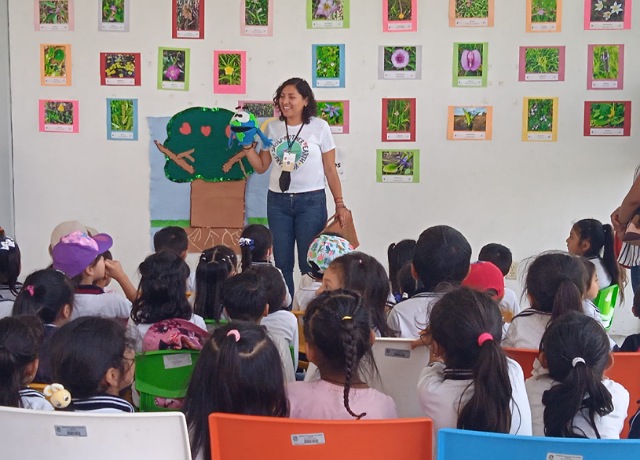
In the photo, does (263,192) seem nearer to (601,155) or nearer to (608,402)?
(601,155)

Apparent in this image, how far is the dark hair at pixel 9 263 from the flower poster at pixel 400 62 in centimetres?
244

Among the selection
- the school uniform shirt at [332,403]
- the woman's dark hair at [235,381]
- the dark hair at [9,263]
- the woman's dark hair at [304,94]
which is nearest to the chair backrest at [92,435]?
the woman's dark hair at [235,381]

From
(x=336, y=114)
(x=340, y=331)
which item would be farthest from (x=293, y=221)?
(x=340, y=331)

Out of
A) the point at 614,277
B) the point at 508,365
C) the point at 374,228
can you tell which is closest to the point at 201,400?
the point at 508,365

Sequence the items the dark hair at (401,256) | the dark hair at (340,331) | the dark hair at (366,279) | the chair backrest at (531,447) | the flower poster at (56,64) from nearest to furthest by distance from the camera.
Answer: the chair backrest at (531,447) < the dark hair at (340,331) < the dark hair at (366,279) < the dark hair at (401,256) < the flower poster at (56,64)

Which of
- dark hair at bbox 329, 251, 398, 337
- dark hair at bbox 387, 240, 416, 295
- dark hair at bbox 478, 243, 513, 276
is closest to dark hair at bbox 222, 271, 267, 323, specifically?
dark hair at bbox 329, 251, 398, 337

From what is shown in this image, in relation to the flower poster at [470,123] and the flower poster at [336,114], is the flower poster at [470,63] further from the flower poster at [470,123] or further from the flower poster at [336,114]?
the flower poster at [336,114]

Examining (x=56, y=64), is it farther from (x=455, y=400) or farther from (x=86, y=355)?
(x=455, y=400)

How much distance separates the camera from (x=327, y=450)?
139cm

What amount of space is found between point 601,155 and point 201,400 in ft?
11.3

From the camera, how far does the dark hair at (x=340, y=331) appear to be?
178 centimetres

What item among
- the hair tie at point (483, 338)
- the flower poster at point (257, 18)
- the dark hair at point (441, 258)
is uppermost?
the flower poster at point (257, 18)

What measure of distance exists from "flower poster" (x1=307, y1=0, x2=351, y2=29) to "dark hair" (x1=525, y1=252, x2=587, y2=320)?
2476mm

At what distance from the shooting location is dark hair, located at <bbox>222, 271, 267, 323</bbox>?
238 centimetres
